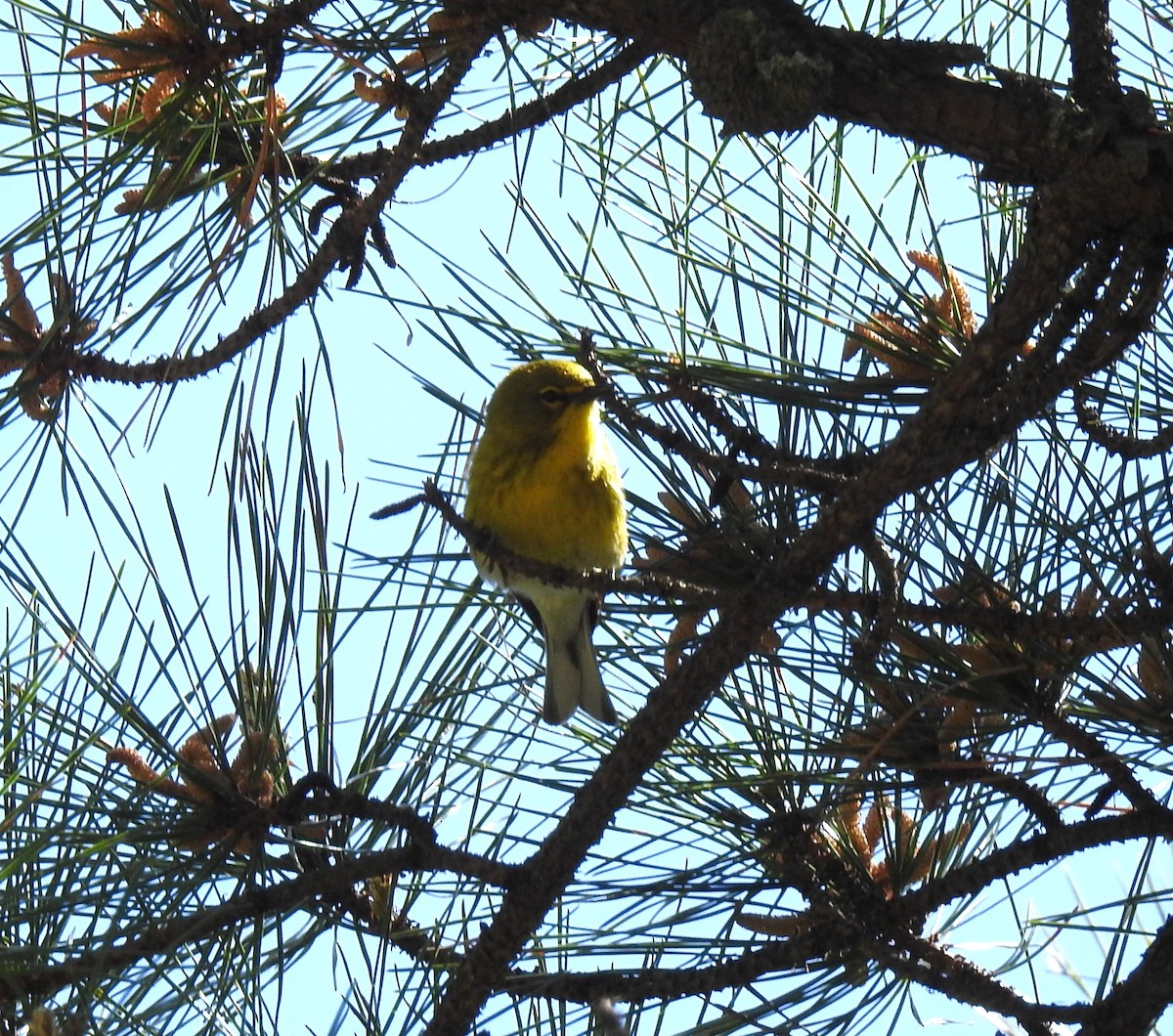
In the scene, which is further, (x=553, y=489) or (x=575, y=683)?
(x=553, y=489)

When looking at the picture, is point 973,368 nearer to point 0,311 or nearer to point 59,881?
point 0,311

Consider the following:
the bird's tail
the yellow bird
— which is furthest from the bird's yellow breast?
the bird's tail

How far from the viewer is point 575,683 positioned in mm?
2383

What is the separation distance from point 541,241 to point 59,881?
1.00 meters

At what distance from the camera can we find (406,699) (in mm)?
1929

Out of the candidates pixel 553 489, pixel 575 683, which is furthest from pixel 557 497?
pixel 575 683

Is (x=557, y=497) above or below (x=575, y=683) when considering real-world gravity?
above

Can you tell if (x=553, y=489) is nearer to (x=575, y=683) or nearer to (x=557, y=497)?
(x=557, y=497)

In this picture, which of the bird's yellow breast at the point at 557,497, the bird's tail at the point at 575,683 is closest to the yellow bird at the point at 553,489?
the bird's yellow breast at the point at 557,497

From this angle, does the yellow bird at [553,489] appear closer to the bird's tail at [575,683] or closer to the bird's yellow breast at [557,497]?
the bird's yellow breast at [557,497]

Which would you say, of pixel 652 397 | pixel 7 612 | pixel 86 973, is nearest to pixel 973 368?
pixel 652 397

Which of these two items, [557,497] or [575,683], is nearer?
[575,683]

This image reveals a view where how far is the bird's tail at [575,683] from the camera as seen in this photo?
2.19m

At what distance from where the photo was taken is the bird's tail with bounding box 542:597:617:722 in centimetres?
219
